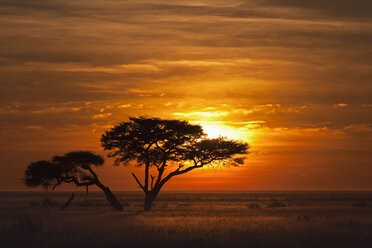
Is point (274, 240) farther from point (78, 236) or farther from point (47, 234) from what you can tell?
point (47, 234)

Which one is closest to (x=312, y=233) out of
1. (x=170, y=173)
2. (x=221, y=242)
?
(x=221, y=242)

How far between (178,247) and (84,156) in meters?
35.3

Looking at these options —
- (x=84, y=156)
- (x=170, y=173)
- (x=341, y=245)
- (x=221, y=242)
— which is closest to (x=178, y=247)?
(x=221, y=242)

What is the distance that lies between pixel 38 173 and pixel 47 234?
3172 centimetres

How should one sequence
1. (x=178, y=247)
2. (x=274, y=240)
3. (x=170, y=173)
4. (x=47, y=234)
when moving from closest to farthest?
(x=178, y=247) < (x=274, y=240) < (x=47, y=234) < (x=170, y=173)

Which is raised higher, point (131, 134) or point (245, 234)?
point (131, 134)

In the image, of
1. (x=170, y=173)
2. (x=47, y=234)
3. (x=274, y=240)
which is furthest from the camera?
(x=170, y=173)

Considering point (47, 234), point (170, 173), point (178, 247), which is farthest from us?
point (170, 173)

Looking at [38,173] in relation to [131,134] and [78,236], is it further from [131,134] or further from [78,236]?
[78,236]

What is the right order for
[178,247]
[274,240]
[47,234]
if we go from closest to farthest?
[178,247], [274,240], [47,234]

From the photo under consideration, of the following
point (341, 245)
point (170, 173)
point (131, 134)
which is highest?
point (131, 134)

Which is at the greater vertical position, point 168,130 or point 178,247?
point 168,130

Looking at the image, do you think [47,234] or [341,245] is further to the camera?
[47,234]

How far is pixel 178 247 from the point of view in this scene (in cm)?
2097
